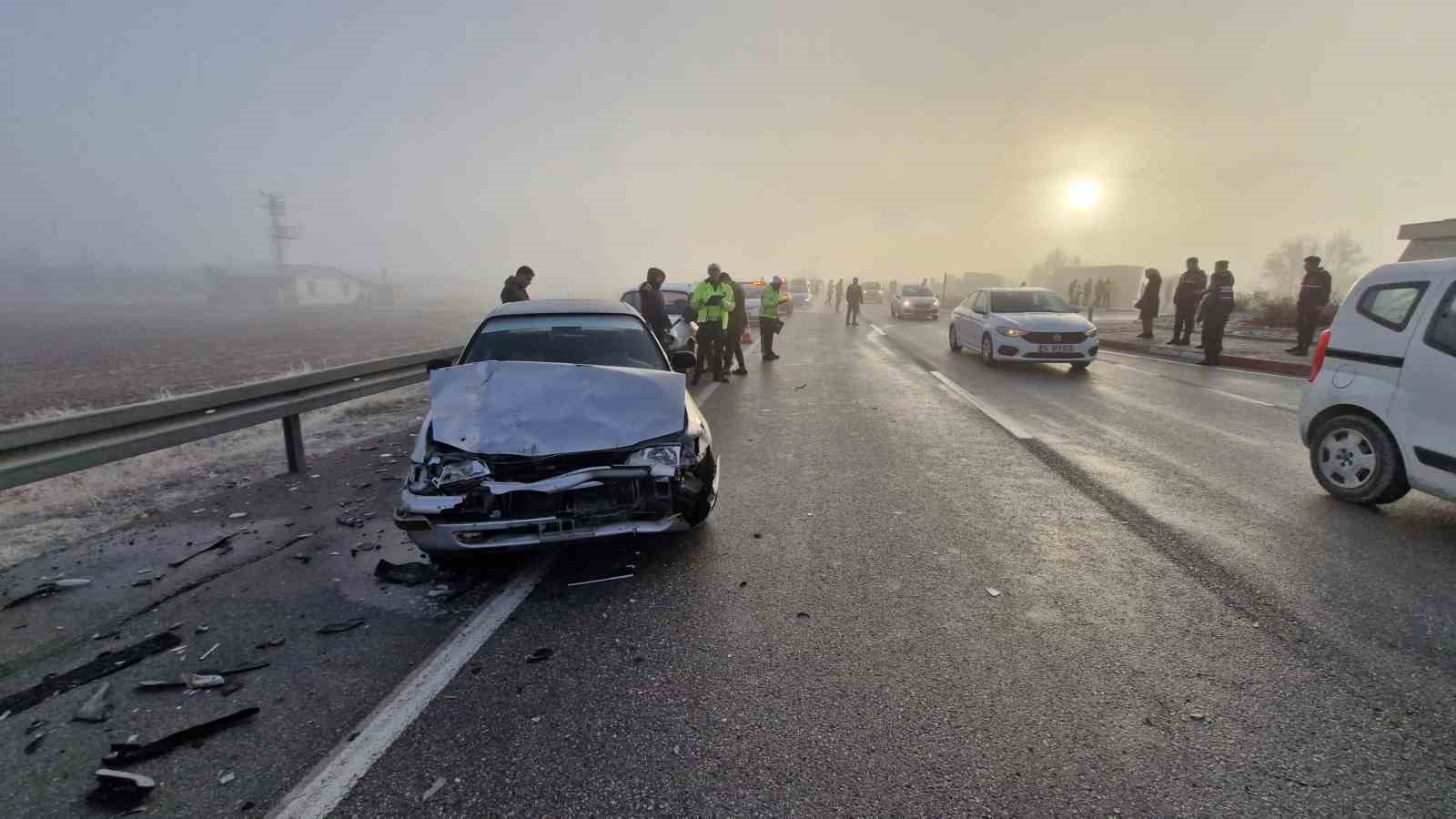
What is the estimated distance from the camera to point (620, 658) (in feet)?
9.84

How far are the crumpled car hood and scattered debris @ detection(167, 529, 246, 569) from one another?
1768mm

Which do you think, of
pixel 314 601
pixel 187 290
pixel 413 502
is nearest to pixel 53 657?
pixel 314 601

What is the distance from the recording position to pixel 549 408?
160 inches

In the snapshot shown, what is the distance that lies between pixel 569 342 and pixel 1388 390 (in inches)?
246

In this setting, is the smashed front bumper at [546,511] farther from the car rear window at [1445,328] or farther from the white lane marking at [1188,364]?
the white lane marking at [1188,364]

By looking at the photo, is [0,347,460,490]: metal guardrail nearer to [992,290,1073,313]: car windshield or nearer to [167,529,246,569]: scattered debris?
[167,529,246,569]: scattered debris

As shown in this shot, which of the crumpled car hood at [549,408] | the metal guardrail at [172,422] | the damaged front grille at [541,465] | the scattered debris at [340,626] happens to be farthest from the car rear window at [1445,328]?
the metal guardrail at [172,422]

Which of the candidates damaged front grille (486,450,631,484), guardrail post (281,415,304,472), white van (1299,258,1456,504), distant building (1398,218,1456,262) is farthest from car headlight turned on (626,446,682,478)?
distant building (1398,218,1456,262)

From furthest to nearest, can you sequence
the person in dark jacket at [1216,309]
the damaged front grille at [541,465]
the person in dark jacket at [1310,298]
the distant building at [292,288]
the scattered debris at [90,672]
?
the distant building at [292,288], the person in dark jacket at [1310,298], the person in dark jacket at [1216,309], the damaged front grille at [541,465], the scattered debris at [90,672]

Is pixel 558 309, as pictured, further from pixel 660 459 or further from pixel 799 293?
pixel 799 293

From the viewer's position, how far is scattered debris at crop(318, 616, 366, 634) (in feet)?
10.8

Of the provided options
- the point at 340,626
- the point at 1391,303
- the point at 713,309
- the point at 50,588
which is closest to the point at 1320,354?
the point at 1391,303

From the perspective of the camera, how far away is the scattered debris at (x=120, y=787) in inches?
86.7

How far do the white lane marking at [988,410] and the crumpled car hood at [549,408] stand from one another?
4.55 m
